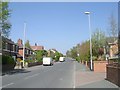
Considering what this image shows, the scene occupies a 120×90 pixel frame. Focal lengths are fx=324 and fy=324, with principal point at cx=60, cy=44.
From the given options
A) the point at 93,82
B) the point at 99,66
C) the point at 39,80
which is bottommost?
the point at 39,80

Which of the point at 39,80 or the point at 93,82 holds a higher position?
the point at 93,82

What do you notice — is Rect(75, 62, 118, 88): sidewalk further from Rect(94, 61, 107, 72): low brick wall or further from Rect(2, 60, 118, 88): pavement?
Rect(94, 61, 107, 72): low brick wall

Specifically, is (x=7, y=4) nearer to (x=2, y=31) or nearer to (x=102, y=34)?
(x=2, y=31)

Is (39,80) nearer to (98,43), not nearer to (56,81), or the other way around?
(56,81)

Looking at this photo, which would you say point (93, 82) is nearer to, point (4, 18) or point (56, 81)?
point (56, 81)

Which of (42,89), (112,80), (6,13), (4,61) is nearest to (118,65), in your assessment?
Answer: (112,80)

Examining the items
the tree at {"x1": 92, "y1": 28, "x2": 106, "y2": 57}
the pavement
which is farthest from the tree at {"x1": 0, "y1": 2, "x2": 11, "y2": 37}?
the tree at {"x1": 92, "y1": 28, "x2": 106, "y2": 57}

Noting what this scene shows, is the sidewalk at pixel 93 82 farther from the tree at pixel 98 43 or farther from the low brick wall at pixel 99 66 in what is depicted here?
the tree at pixel 98 43

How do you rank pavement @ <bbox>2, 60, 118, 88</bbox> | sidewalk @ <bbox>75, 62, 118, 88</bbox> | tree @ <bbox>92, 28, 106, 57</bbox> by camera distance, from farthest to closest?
tree @ <bbox>92, 28, 106, 57</bbox> < pavement @ <bbox>2, 60, 118, 88</bbox> < sidewalk @ <bbox>75, 62, 118, 88</bbox>

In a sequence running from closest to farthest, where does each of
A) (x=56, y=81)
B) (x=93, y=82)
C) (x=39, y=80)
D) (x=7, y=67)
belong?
(x=93, y=82) → (x=56, y=81) → (x=39, y=80) → (x=7, y=67)

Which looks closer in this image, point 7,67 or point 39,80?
point 39,80

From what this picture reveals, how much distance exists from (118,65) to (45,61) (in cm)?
6479

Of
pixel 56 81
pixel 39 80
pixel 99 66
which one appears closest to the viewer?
pixel 56 81

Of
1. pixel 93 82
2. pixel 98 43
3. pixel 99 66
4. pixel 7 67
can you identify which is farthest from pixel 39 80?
pixel 98 43
